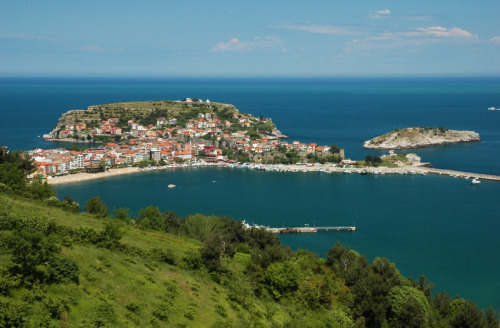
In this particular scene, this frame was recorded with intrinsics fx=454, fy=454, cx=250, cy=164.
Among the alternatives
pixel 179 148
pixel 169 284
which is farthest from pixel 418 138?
pixel 169 284

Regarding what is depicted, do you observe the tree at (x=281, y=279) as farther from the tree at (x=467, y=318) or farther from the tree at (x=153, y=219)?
the tree at (x=153, y=219)

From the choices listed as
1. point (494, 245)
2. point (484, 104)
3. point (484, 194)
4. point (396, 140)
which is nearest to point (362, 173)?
point (484, 194)

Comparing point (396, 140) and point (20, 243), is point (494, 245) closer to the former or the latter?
point (20, 243)

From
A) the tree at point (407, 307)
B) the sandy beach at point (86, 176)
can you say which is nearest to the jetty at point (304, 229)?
the tree at point (407, 307)

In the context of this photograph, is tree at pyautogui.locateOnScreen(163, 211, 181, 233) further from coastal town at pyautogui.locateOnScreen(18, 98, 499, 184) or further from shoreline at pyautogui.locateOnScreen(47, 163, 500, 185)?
coastal town at pyautogui.locateOnScreen(18, 98, 499, 184)

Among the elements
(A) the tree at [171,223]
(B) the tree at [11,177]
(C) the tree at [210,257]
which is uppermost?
(B) the tree at [11,177]

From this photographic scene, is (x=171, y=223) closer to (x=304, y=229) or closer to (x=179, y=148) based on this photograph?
(x=304, y=229)
